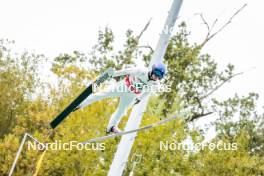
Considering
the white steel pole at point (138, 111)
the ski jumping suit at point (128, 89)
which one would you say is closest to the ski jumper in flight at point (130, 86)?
the ski jumping suit at point (128, 89)

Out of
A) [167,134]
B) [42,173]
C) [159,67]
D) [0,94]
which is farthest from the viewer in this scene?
[0,94]

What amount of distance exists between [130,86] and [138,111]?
1916 millimetres

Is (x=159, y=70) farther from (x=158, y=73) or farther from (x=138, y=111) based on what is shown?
(x=138, y=111)

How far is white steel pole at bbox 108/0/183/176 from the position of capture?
7098 millimetres

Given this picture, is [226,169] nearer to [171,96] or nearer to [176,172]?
[176,172]

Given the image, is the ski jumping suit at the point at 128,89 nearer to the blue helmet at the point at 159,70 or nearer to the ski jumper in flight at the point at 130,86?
the ski jumper in flight at the point at 130,86

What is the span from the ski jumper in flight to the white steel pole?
0.78 m

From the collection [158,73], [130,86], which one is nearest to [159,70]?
[158,73]

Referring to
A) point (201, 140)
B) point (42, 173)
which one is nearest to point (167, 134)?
point (201, 140)

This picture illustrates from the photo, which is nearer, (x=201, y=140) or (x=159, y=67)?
(x=159, y=67)

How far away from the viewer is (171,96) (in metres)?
22.8

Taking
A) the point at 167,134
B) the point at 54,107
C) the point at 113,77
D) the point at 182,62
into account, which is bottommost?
the point at 113,77

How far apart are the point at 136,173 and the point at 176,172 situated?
4.57 ft

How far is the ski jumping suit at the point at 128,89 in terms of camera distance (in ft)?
19.8
